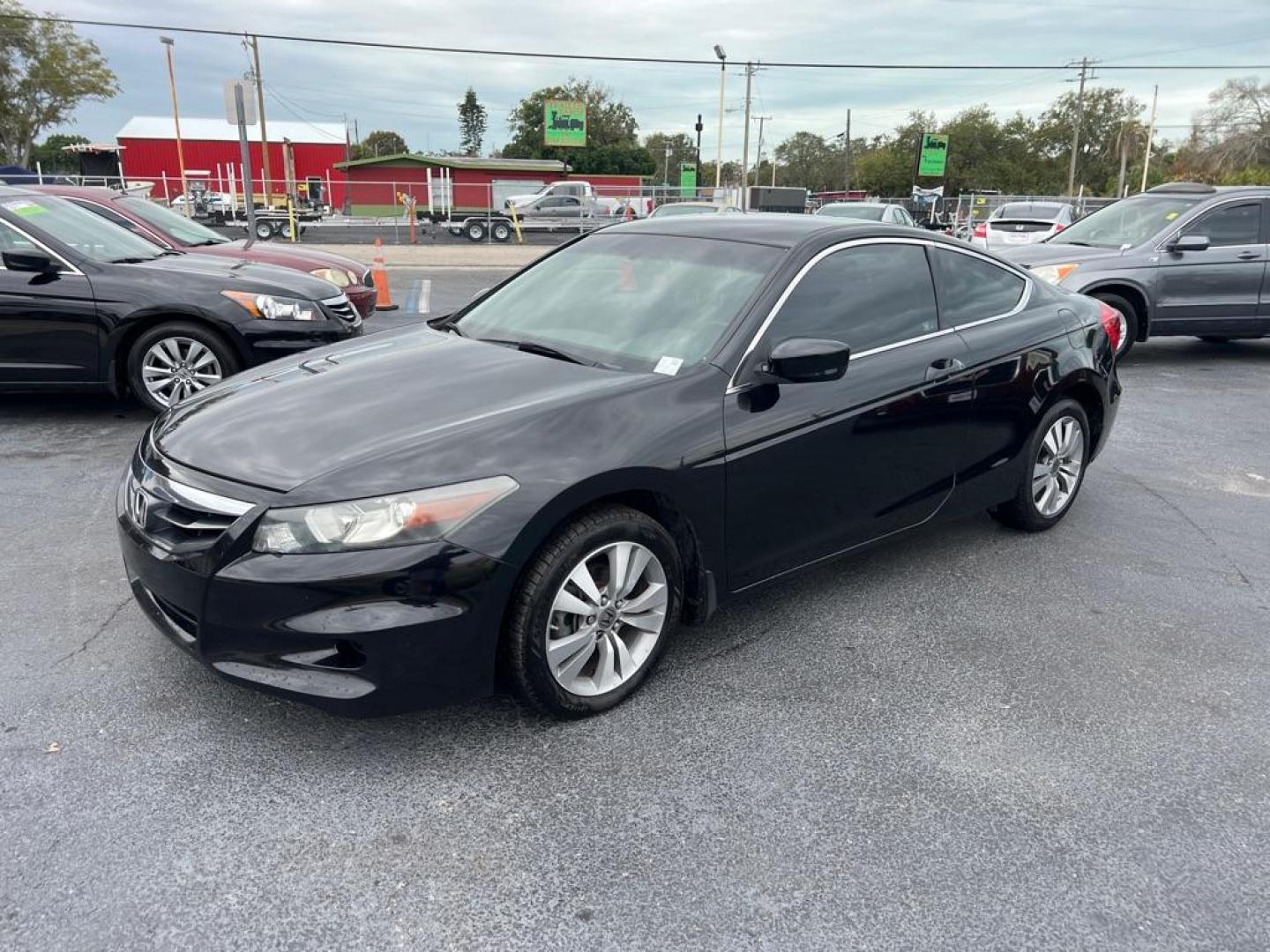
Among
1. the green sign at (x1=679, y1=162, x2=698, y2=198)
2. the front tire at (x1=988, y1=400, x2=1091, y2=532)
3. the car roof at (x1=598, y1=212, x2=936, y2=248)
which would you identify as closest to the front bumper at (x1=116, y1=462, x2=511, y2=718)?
the car roof at (x1=598, y1=212, x2=936, y2=248)

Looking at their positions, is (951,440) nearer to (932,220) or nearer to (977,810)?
A: (977,810)

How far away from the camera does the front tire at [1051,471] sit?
457 centimetres

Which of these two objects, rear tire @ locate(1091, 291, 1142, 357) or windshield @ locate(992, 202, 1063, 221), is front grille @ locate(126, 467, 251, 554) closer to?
rear tire @ locate(1091, 291, 1142, 357)

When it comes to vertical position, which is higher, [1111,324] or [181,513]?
[1111,324]

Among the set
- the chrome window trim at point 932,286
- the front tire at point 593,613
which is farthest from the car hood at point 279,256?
the front tire at point 593,613

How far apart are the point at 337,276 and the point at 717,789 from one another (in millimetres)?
7468

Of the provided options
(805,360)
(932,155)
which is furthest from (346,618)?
(932,155)

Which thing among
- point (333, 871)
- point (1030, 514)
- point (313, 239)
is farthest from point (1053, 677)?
point (313, 239)

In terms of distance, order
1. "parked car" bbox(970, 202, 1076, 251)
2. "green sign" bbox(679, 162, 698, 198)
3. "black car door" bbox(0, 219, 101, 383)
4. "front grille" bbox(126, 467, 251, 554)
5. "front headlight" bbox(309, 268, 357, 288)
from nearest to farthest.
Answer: "front grille" bbox(126, 467, 251, 554)
"black car door" bbox(0, 219, 101, 383)
"front headlight" bbox(309, 268, 357, 288)
"parked car" bbox(970, 202, 1076, 251)
"green sign" bbox(679, 162, 698, 198)

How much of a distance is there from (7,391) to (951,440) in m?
5.92

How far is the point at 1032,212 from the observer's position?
1833cm

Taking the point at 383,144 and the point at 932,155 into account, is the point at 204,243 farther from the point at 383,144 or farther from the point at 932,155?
the point at 383,144

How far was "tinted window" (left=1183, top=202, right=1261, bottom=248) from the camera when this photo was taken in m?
9.23

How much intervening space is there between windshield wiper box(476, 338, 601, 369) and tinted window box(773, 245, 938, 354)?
2.25 ft
